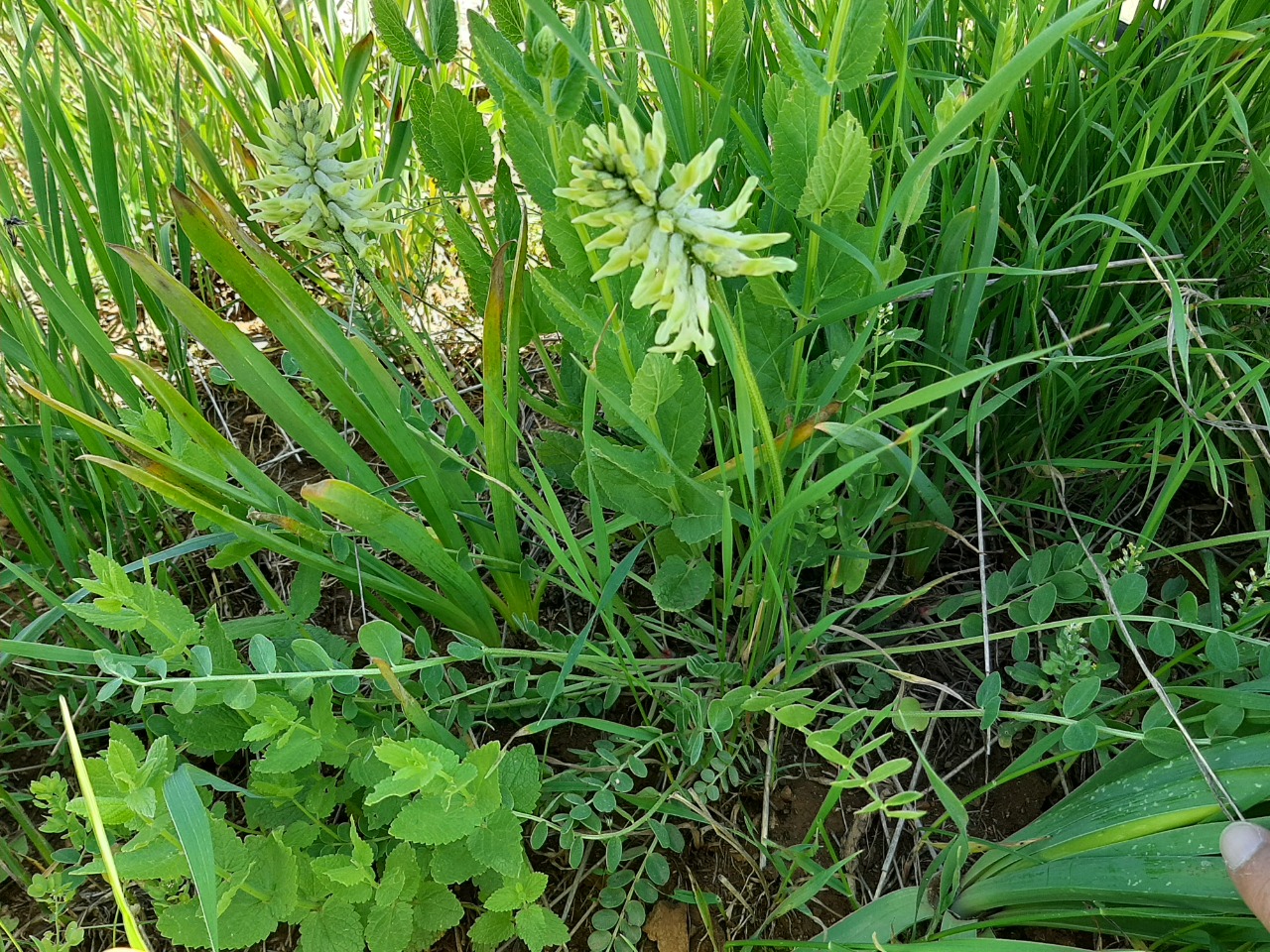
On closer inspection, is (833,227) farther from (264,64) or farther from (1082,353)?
(264,64)

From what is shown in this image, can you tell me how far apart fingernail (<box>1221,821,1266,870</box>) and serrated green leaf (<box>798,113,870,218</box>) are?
67 cm

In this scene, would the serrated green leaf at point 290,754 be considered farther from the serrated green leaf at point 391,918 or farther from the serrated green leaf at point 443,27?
the serrated green leaf at point 443,27

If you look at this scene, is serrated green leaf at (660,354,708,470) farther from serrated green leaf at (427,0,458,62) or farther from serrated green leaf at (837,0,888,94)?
serrated green leaf at (427,0,458,62)

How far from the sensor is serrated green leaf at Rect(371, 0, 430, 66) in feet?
3.42

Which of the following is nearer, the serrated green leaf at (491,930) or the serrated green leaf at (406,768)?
the serrated green leaf at (406,768)

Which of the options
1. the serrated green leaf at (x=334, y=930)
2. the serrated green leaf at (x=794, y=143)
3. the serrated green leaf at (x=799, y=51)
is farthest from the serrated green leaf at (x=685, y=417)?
the serrated green leaf at (x=334, y=930)

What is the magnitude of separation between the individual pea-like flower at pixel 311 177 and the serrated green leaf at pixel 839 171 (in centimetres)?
47

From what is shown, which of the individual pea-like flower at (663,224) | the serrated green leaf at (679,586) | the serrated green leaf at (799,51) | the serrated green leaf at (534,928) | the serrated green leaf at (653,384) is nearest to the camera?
the individual pea-like flower at (663,224)

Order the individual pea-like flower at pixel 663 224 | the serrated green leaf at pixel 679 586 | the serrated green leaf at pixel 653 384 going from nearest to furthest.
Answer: the individual pea-like flower at pixel 663 224 < the serrated green leaf at pixel 653 384 < the serrated green leaf at pixel 679 586

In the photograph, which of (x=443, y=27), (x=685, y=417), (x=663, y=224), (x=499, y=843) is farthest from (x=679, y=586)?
(x=443, y=27)

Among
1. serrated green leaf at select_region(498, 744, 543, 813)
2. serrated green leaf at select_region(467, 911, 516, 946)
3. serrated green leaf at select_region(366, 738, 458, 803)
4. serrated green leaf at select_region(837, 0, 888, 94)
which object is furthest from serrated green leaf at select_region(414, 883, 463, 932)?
serrated green leaf at select_region(837, 0, 888, 94)

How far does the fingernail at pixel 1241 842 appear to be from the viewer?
760 mm

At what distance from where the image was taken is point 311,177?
3.18ft

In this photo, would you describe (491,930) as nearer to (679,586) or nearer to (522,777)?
(522,777)
